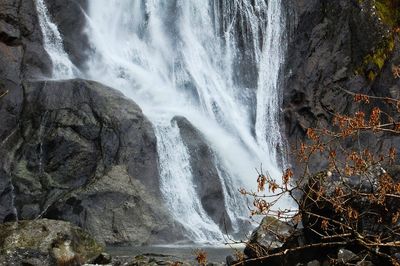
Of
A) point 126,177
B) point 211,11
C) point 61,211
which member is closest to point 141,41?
point 211,11

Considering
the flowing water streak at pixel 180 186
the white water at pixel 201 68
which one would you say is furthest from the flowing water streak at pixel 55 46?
the flowing water streak at pixel 180 186

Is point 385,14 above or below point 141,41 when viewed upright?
above

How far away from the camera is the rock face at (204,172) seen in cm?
1978

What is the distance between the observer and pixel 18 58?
842 inches

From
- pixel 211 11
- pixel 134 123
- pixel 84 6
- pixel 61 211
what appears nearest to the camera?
pixel 61 211

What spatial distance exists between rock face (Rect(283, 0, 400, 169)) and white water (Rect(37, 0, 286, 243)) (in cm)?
92

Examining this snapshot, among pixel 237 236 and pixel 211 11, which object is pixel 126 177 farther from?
pixel 211 11

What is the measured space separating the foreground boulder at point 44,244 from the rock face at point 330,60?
17.8m

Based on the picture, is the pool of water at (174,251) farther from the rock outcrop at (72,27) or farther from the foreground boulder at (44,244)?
the rock outcrop at (72,27)

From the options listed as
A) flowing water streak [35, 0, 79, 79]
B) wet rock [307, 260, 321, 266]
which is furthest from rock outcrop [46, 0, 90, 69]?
wet rock [307, 260, 321, 266]

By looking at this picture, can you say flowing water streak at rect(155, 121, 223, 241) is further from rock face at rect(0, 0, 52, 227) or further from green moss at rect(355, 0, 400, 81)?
green moss at rect(355, 0, 400, 81)

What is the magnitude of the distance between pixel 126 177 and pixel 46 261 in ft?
24.3

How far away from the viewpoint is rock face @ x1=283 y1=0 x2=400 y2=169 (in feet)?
95.2

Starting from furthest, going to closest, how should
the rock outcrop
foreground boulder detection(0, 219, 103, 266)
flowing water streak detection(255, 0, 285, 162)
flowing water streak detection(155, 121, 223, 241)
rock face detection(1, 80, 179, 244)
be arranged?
1. flowing water streak detection(255, 0, 285, 162)
2. the rock outcrop
3. flowing water streak detection(155, 121, 223, 241)
4. rock face detection(1, 80, 179, 244)
5. foreground boulder detection(0, 219, 103, 266)
